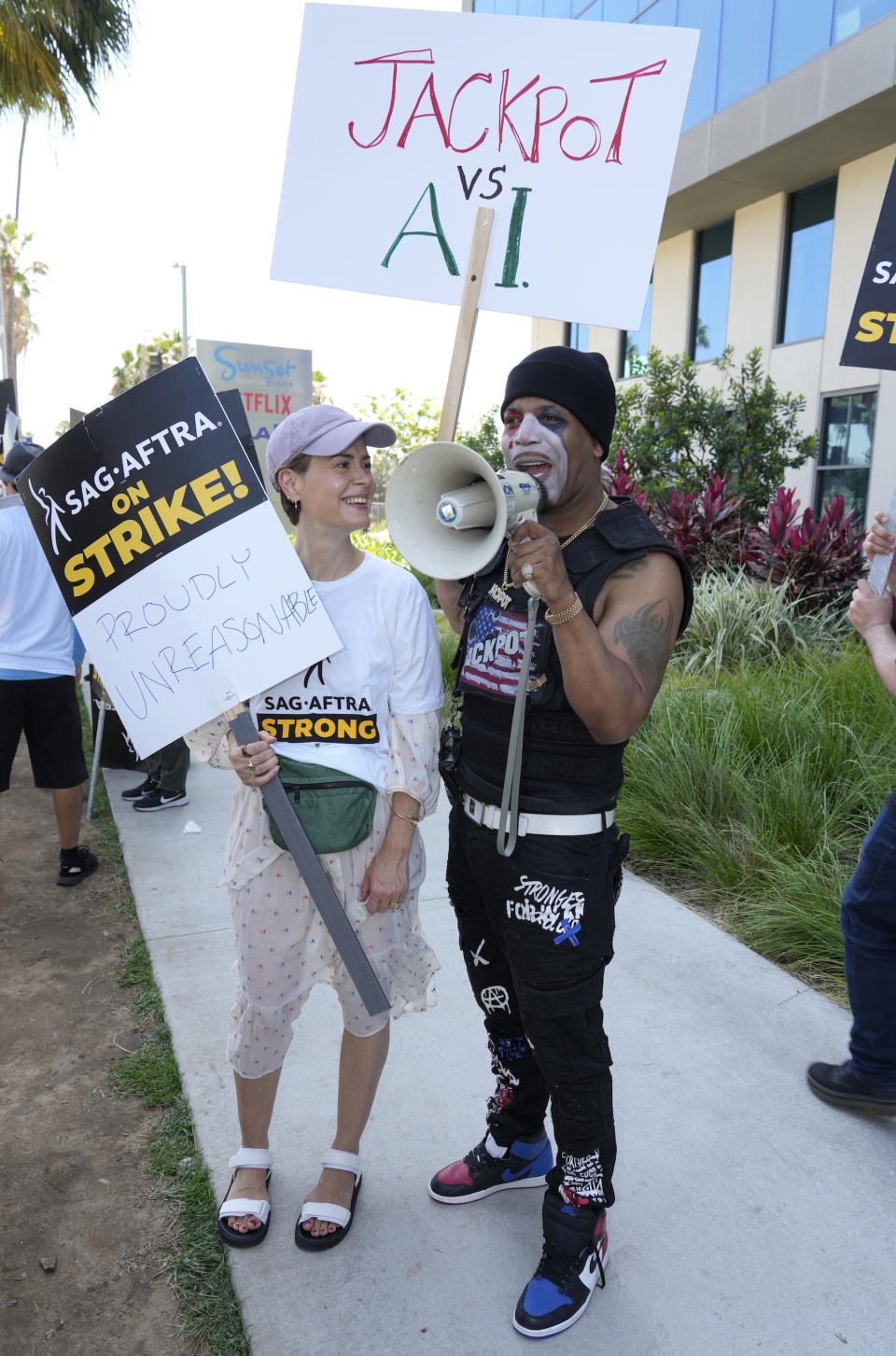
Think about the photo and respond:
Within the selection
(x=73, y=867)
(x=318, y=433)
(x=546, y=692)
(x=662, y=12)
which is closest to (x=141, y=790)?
(x=73, y=867)

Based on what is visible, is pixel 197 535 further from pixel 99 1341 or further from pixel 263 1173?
pixel 99 1341

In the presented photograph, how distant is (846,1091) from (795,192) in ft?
49.8

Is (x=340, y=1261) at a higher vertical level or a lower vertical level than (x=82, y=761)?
lower

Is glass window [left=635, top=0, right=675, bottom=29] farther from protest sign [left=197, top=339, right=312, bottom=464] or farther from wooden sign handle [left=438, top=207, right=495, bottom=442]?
wooden sign handle [left=438, top=207, right=495, bottom=442]

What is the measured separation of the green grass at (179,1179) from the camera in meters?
2.09

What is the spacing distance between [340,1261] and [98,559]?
66.4 inches

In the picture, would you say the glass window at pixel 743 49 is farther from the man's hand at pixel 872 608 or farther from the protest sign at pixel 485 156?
the man's hand at pixel 872 608

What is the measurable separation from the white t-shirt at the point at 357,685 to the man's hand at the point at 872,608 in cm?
119

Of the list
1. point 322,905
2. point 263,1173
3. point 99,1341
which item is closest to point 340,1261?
point 263,1173

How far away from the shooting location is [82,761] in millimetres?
4559

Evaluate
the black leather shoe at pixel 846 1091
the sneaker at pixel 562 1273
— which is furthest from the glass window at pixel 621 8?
the sneaker at pixel 562 1273

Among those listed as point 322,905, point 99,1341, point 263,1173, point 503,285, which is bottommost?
point 99,1341

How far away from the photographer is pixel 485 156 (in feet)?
7.63

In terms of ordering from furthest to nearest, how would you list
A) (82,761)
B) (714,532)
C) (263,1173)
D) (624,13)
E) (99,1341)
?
(624,13)
(714,532)
(82,761)
(263,1173)
(99,1341)
